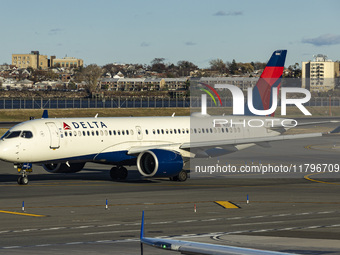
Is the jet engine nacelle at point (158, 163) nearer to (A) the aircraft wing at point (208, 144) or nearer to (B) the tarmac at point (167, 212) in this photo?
(B) the tarmac at point (167, 212)

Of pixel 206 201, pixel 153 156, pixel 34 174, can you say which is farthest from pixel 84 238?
pixel 34 174

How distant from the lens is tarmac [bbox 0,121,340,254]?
77.7 ft

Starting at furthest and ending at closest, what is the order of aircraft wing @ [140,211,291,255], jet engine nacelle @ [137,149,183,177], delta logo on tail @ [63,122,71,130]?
delta logo on tail @ [63,122,71,130], jet engine nacelle @ [137,149,183,177], aircraft wing @ [140,211,291,255]

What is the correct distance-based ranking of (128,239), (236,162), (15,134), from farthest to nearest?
(236,162) → (15,134) → (128,239)

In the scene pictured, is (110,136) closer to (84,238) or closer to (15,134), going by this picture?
(15,134)

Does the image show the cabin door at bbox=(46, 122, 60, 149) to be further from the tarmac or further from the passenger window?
the tarmac

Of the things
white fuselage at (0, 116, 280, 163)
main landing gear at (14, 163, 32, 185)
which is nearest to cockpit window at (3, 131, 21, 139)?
white fuselage at (0, 116, 280, 163)

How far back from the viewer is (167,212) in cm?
3186

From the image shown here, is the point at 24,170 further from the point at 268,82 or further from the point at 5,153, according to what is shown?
the point at 268,82

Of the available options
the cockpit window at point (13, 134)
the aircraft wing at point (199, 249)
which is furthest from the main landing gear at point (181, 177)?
the aircraft wing at point (199, 249)

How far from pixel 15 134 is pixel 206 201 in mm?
13485

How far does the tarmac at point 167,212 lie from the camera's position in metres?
23.7

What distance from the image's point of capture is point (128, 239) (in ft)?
81.4

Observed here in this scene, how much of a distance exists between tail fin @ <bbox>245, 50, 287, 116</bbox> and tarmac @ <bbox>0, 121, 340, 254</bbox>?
5.87 m
